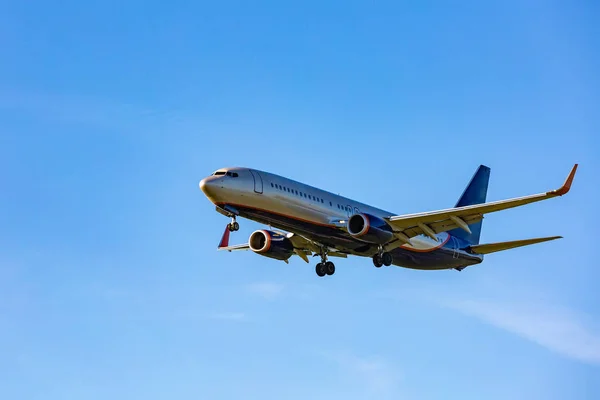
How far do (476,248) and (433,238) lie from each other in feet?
25.5

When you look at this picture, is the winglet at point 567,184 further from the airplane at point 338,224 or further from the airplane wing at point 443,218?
the airplane wing at point 443,218

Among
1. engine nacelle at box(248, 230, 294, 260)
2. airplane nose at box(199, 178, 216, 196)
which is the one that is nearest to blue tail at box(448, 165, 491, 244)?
engine nacelle at box(248, 230, 294, 260)

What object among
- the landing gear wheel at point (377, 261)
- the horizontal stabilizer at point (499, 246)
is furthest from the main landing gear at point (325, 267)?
the horizontal stabilizer at point (499, 246)

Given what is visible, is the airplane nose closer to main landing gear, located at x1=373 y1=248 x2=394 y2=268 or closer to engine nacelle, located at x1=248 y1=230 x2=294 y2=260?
engine nacelle, located at x1=248 y1=230 x2=294 y2=260

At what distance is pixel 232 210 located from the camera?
48531 mm

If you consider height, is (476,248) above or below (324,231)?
above

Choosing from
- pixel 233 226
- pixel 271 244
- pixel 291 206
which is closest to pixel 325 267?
pixel 271 244

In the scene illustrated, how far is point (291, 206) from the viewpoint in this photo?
49.5 metres

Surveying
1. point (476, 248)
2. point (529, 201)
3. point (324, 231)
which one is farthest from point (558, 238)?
point (324, 231)

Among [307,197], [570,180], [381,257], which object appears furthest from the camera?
[381,257]

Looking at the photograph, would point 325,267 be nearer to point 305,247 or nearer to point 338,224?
point 305,247

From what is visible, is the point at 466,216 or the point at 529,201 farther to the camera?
the point at 466,216

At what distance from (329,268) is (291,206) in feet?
27.5

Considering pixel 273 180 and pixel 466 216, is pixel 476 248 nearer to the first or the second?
pixel 466 216
